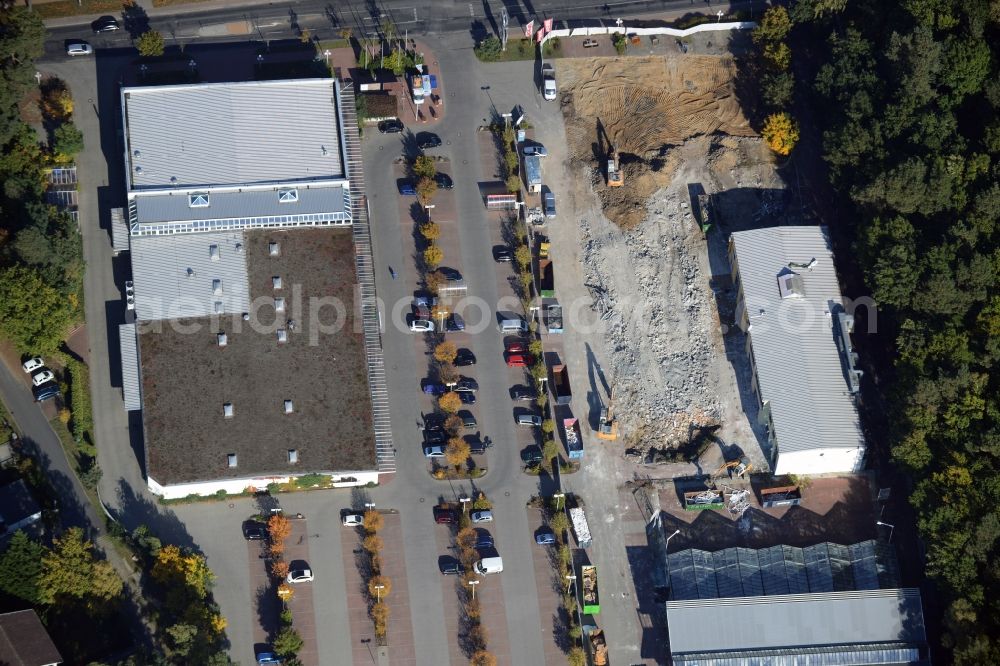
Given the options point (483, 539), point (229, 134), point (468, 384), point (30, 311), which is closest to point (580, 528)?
point (483, 539)

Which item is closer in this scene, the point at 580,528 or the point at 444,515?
the point at 444,515

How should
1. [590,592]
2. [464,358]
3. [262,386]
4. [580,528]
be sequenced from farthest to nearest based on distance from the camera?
[464,358] → [580,528] → [590,592] → [262,386]

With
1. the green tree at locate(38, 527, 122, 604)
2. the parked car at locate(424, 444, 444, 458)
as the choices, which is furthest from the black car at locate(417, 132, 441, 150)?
the green tree at locate(38, 527, 122, 604)

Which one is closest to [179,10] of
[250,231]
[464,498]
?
[250,231]

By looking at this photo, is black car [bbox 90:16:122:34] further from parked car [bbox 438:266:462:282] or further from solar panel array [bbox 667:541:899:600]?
solar panel array [bbox 667:541:899:600]

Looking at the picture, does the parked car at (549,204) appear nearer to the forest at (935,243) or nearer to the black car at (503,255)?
the black car at (503,255)

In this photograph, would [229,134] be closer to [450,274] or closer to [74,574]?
[450,274]
